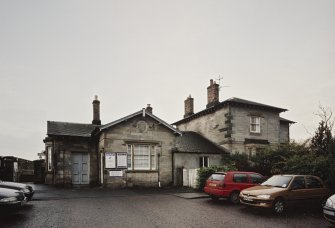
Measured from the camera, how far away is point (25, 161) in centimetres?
3309

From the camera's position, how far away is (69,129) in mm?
24781

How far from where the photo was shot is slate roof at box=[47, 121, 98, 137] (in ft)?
77.2

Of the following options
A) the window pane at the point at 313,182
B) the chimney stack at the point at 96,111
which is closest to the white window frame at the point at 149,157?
the chimney stack at the point at 96,111

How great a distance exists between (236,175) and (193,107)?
712 inches

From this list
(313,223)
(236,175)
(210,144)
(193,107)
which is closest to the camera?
(313,223)

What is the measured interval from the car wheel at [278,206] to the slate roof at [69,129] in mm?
16485

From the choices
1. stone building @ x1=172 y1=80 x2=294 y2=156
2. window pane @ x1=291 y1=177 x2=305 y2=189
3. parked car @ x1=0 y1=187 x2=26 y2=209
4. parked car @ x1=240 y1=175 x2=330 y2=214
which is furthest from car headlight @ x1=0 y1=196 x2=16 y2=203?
stone building @ x1=172 y1=80 x2=294 y2=156

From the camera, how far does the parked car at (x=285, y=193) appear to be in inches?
458

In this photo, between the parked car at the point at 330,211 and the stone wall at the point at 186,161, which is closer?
the parked car at the point at 330,211

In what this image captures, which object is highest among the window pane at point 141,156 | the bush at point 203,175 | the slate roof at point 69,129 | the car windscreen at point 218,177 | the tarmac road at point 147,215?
the slate roof at point 69,129

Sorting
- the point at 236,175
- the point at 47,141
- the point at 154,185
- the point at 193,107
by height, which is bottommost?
the point at 154,185

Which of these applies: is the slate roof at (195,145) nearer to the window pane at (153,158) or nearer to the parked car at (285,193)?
the window pane at (153,158)

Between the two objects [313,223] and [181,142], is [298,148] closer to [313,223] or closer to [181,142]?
[181,142]

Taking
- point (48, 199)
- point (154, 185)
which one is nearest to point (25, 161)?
point (154, 185)
